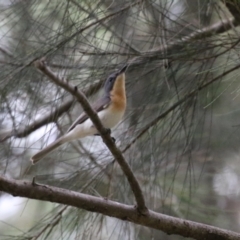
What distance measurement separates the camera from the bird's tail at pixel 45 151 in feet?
4.45

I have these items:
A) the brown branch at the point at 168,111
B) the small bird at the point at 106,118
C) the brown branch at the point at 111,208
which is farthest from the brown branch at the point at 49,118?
the brown branch at the point at 111,208

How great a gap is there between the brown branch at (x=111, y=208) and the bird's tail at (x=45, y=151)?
30 centimetres

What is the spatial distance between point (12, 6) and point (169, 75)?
367mm

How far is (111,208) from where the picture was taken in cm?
111

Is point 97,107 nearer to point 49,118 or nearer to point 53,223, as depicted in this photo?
point 49,118

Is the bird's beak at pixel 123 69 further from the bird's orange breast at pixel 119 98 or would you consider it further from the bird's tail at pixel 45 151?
the bird's tail at pixel 45 151

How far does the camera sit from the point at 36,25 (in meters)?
1.33

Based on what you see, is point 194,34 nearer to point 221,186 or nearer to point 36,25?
point 36,25

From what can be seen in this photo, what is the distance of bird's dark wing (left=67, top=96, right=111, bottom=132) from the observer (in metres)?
1.43

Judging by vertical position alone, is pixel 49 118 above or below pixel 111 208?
above

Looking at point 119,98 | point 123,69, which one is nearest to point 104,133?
point 123,69

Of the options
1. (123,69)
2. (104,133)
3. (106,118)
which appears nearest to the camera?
(104,133)

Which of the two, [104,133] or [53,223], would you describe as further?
[53,223]

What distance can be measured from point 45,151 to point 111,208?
0.32 m
